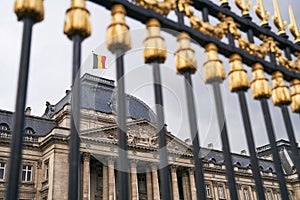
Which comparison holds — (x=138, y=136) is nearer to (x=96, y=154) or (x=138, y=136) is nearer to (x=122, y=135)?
(x=96, y=154)

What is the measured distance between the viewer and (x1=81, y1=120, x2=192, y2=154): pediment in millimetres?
33906

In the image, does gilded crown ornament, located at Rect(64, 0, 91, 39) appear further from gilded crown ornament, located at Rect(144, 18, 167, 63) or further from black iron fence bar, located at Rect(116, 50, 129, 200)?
gilded crown ornament, located at Rect(144, 18, 167, 63)

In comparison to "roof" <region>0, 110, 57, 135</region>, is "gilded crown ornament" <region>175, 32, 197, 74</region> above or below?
below

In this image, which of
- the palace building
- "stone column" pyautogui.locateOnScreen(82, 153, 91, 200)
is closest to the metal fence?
→ the palace building

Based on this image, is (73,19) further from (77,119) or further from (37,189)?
(37,189)

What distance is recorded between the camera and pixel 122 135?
16.8ft

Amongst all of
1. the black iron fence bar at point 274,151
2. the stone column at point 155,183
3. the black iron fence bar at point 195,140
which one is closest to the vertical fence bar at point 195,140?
the black iron fence bar at point 195,140

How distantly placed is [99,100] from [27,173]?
9.57 m

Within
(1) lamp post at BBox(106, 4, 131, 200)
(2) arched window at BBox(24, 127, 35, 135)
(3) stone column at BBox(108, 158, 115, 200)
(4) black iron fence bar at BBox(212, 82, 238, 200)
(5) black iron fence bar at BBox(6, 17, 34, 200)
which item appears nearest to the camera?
(5) black iron fence bar at BBox(6, 17, 34, 200)

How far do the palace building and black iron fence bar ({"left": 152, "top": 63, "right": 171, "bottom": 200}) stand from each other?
23.6 meters

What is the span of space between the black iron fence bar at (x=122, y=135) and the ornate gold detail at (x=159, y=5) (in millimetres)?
1025

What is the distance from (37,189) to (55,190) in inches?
109

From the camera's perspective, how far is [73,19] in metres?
5.12

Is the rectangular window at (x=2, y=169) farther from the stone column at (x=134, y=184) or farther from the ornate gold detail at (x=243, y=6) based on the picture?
the ornate gold detail at (x=243, y=6)
